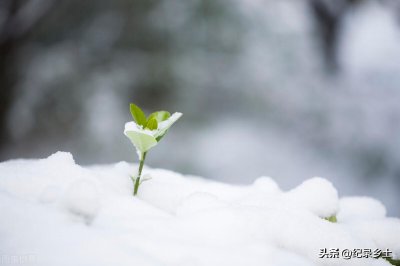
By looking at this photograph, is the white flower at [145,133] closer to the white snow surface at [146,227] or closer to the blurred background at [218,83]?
the white snow surface at [146,227]

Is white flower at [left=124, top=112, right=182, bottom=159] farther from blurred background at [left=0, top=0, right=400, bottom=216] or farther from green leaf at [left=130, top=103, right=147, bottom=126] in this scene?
blurred background at [left=0, top=0, right=400, bottom=216]

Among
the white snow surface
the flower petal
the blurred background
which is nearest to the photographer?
the white snow surface

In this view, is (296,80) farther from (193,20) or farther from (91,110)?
(91,110)

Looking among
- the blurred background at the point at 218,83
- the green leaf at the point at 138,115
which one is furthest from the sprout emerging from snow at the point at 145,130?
the blurred background at the point at 218,83

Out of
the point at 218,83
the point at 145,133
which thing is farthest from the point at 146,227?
the point at 218,83

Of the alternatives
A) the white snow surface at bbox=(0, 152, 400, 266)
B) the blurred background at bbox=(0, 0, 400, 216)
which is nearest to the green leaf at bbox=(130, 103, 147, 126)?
the white snow surface at bbox=(0, 152, 400, 266)

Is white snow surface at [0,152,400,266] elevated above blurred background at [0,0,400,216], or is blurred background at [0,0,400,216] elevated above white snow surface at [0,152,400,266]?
blurred background at [0,0,400,216]
